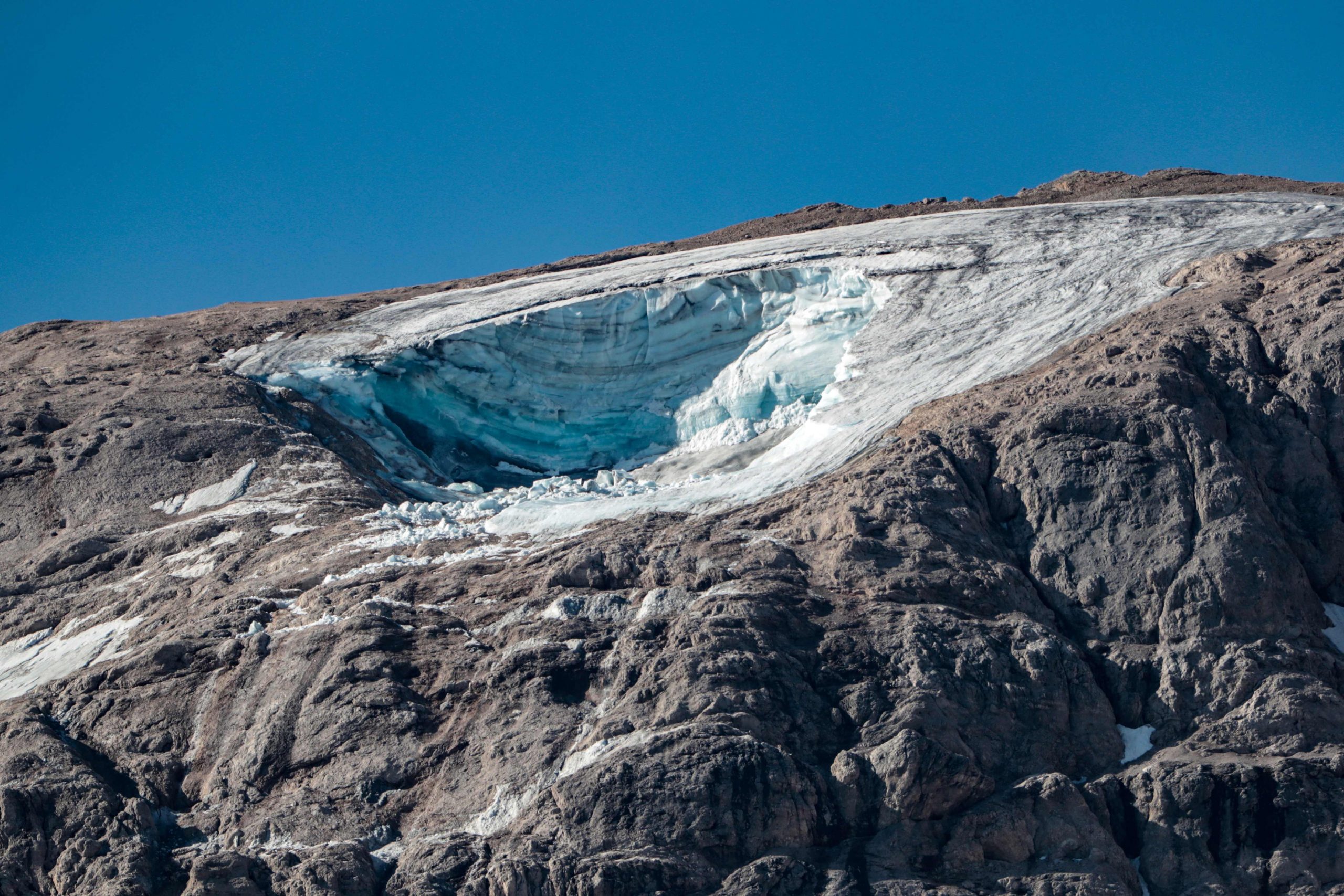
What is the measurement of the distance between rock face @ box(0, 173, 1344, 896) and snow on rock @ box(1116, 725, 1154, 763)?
0.13ft

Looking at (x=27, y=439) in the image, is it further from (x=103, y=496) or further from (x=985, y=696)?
(x=985, y=696)

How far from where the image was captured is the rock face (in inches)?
565

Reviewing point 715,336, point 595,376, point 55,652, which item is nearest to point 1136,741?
point 55,652

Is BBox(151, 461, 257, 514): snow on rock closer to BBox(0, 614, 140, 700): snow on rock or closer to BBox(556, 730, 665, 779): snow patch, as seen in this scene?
BBox(0, 614, 140, 700): snow on rock

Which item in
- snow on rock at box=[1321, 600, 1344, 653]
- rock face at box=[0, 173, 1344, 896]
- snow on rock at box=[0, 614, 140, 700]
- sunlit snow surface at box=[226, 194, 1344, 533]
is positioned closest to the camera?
rock face at box=[0, 173, 1344, 896]

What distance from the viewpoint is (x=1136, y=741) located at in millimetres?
15844

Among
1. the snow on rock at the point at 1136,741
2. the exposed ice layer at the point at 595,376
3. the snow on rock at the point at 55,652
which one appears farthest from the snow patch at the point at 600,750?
the exposed ice layer at the point at 595,376

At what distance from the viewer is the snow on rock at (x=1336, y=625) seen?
56.4 ft

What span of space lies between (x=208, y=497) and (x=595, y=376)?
904 centimetres

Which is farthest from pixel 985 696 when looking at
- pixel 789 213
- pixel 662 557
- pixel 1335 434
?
pixel 789 213

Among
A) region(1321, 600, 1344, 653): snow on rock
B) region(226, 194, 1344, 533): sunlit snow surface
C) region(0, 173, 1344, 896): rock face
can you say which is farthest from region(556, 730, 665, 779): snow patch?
region(226, 194, 1344, 533): sunlit snow surface

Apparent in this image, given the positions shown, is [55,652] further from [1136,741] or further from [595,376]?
[1136,741]

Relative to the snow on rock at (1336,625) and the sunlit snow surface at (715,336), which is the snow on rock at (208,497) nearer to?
the sunlit snow surface at (715,336)

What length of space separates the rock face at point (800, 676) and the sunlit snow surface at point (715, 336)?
442cm
